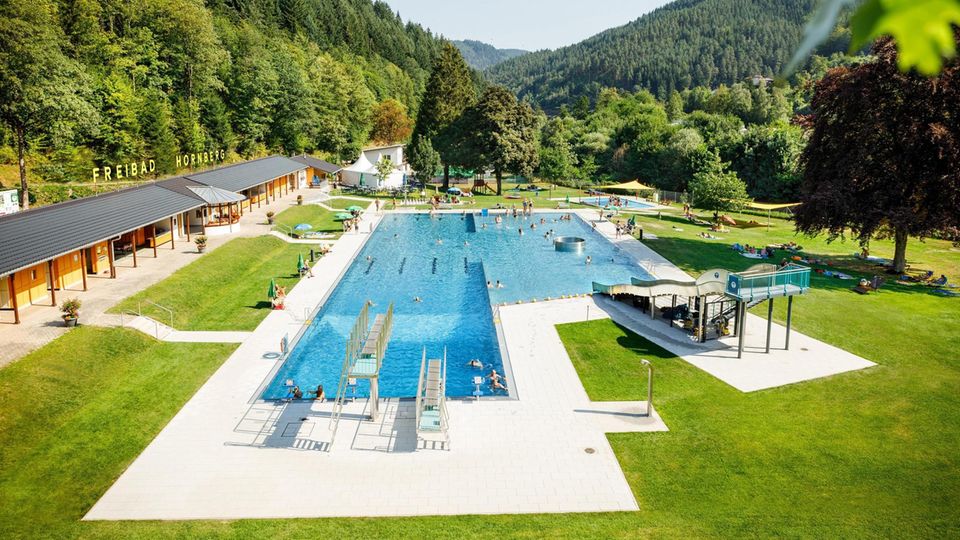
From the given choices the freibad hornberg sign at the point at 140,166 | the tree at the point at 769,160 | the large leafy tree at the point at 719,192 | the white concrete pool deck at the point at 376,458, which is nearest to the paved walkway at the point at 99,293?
the white concrete pool deck at the point at 376,458

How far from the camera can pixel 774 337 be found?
2477 centimetres

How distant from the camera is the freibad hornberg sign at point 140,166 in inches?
1860

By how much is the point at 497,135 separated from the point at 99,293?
4433 centimetres

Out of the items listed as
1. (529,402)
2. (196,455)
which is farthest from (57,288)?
(529,402)

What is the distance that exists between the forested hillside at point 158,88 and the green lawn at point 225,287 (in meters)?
16.7

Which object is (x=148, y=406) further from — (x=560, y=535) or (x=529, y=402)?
(x=560, y=535)

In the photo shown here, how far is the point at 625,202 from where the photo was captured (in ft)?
204

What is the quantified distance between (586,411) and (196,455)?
36.0 ft

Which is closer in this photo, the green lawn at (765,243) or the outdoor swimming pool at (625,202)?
the green lawn at (765,243)

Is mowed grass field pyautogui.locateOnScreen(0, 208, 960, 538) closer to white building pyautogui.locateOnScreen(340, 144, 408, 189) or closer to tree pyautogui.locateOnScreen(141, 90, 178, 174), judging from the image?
tree pyautogui.locateOnScreen(141, 90, 178, 174)

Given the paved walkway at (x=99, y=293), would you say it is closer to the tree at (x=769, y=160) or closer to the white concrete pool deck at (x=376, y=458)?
the white concrete pool deck at (x=376, y=458)

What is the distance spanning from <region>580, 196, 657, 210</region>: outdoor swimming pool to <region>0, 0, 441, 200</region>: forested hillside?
1344 inches

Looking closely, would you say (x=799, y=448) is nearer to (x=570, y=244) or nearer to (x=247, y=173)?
(x=570, y=244)

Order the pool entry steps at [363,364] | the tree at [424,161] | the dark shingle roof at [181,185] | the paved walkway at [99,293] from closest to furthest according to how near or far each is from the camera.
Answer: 1. the pool entry steps at [363,364]
2. the paved walkway at [99,293]
3. the dark shingle roof at [181,185]
4. the tree at [424,161]
